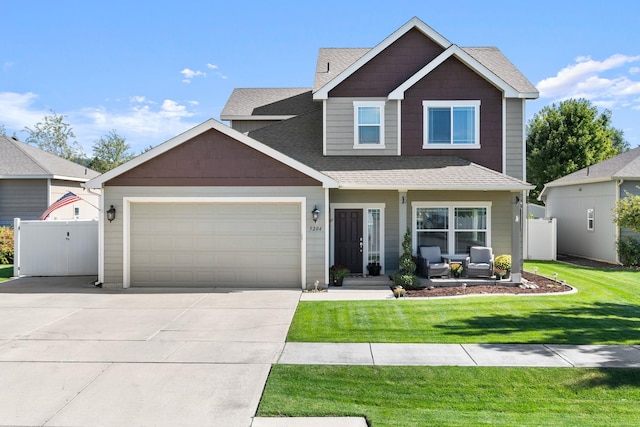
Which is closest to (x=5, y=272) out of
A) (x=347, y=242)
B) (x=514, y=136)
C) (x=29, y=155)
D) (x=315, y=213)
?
(x=29, y=155)

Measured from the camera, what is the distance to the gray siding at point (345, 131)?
15492 mm

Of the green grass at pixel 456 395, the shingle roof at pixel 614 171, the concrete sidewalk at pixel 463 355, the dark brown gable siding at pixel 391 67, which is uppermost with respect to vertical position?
the dark brown gable siding at pixel 391 67

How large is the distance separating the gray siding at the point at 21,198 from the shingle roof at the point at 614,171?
965 inches

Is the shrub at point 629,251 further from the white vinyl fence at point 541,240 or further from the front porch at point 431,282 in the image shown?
the front porch at point 431,282

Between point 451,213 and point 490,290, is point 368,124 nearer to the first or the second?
point 451,213

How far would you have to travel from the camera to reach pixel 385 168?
14594mm

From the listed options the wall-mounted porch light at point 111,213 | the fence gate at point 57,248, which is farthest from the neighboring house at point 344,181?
the fence gate at point 57,248

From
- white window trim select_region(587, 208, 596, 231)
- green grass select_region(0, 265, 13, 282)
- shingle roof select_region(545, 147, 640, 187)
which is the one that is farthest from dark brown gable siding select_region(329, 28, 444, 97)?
green grass select_region(0, 265, 13, 282)

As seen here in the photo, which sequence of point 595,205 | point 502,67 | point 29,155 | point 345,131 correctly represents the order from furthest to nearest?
point 29,155
point 595,205
point 502,67
point 345,131

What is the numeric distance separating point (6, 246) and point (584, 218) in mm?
24694

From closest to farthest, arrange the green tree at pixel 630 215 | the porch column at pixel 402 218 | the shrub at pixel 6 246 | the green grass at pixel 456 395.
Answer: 1. the green grass at pixel 456 395
2. the green tree at pixel 630 215
3. the porch column at pixel 402 218
4. the shrub at pixel 6 246

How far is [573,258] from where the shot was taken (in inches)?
811

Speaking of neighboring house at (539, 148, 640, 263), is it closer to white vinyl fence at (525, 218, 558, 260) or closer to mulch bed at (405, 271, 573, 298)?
white vinyl fence at (525, 218, 558, 260)

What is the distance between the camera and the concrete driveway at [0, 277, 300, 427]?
5.25 metres
